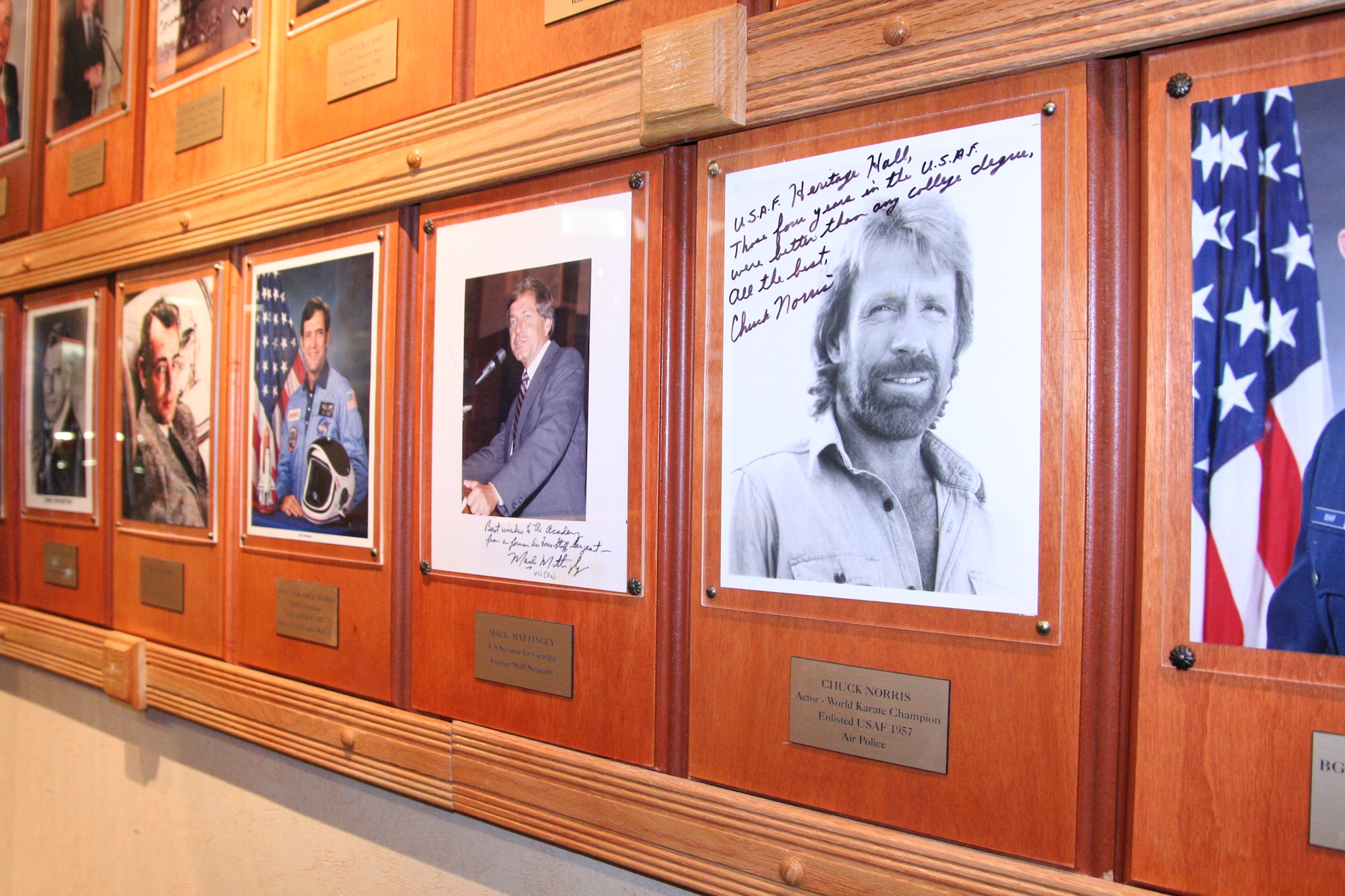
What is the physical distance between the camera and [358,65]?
74.0 inches

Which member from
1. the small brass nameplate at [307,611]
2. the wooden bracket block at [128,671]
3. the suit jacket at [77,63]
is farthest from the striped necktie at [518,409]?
the suit jacket at [77,63]

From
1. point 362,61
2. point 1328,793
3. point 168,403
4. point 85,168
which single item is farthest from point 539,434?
point 85,168

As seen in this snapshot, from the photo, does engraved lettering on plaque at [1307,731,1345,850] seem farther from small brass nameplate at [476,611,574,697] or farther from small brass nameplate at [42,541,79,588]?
small brass nameplate at [42,541,79,588]

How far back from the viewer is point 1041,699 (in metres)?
1.10

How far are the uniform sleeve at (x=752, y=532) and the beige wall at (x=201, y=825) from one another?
574 mm

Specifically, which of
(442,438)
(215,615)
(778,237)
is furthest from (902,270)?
(215,615)

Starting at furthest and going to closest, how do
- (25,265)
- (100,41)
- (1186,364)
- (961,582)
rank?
(25,265) < (100,41) < (961,582) < (1186,364)

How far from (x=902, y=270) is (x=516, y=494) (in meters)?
0.82

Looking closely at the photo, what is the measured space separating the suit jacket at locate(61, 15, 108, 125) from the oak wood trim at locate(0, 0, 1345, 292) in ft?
1.50

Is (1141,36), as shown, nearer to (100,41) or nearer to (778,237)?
(778,237)

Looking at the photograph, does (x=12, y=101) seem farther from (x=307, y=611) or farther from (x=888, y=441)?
(x=888, y=441)

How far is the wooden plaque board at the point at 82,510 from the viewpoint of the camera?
252 cm

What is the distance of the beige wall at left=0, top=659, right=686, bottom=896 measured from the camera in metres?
1.71

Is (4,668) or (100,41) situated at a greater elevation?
(100,41)
